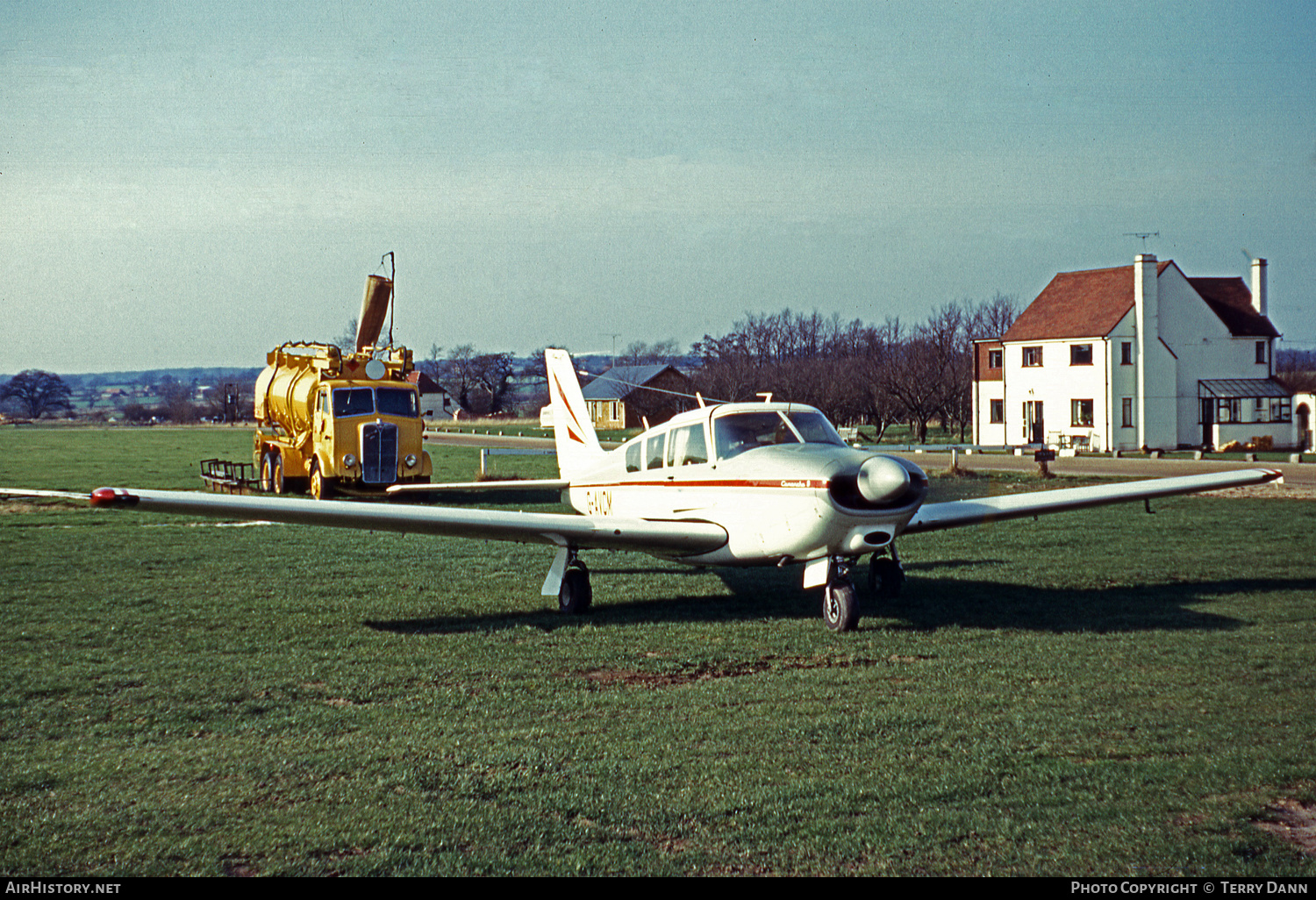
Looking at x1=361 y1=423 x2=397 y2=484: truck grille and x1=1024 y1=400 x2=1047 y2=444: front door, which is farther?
x1=1024 y1=400 x2=1047 y2=444: front door

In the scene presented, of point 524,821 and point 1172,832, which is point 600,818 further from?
point 1172,832

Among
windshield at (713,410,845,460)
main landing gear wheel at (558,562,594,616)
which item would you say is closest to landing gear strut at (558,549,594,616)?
main landing gear wheel at (558,562,594,616)

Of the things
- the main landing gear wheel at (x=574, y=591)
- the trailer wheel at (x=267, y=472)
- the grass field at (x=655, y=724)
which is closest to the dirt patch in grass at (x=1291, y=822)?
the grass field at (x=655, y=724)

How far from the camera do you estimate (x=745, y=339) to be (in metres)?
83.2

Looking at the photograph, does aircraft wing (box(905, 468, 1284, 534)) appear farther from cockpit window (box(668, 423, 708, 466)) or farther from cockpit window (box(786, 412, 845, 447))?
cockpit window (box(668, 423, 708, 466))

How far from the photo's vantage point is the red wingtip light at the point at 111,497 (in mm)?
8719

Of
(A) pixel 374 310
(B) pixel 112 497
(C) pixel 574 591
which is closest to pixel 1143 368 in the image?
(A) pixel 374 310

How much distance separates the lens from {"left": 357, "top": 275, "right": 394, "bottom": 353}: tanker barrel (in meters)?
29.5

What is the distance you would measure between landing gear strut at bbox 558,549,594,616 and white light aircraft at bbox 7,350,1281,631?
0.01 m

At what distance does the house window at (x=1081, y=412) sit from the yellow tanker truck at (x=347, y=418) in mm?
32076

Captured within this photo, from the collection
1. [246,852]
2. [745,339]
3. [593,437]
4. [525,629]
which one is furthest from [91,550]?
[745,339]

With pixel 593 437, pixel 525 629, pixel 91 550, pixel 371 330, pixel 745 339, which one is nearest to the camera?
pixel 525 629

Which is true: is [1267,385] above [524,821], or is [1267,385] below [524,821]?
above

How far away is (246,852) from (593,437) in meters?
10.8
